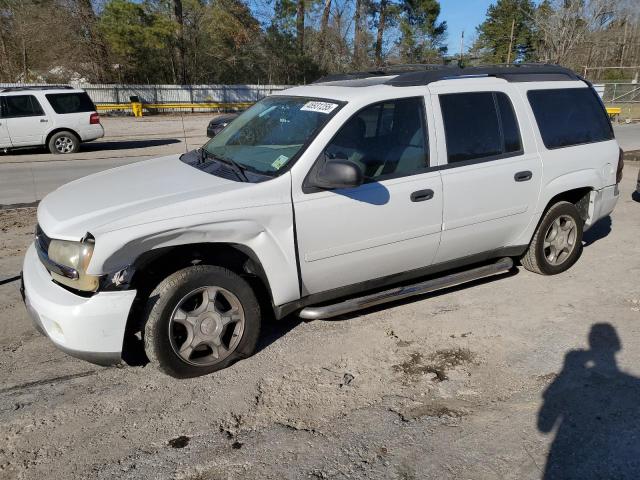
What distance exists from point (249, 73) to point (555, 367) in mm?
43930

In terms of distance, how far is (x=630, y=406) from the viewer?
10.5 feet

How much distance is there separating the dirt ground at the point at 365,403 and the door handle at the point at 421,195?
3.39ft

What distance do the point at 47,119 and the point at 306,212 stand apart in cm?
1405

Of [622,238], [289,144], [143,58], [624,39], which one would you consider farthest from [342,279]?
[624,39]

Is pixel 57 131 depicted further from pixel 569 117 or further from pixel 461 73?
pixel 569 117

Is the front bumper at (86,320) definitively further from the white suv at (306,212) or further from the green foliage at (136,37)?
the green foliage at (136,37)

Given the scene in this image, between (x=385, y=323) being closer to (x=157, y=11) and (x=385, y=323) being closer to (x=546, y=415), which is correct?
(x=546, y=415)

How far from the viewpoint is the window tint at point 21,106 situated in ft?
47.0

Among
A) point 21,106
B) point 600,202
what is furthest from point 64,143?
point 600,202

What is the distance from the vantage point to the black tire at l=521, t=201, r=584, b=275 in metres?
4.93

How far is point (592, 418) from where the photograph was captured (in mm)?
3080

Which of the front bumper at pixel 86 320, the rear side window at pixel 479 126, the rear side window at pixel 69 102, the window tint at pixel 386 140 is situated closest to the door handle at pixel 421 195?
the window tint at pixel 386 140

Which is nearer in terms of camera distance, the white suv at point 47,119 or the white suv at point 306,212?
A: the white suv at point 306,212

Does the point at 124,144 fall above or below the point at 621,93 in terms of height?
below
